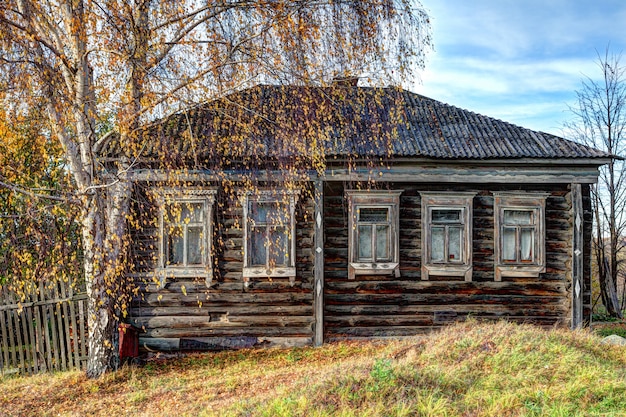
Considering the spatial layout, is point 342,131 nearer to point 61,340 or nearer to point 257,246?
point 257,246

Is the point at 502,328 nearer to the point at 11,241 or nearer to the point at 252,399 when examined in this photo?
the point at 252,399

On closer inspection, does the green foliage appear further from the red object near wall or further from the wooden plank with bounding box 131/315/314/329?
the red object near wall

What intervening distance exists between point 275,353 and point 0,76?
6418 millimetres

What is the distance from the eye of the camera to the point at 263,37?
7.39 meters

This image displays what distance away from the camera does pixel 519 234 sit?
1052cm

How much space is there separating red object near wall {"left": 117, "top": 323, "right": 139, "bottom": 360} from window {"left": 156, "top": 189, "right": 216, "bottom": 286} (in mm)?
1090

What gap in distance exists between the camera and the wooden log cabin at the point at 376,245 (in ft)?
33.1

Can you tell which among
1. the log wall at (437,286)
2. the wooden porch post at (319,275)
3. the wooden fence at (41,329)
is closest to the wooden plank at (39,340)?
the wooden fence at (41,329)

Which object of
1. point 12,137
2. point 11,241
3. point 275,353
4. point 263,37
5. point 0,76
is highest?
point 263,37

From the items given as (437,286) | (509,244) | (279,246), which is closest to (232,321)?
(279,246)

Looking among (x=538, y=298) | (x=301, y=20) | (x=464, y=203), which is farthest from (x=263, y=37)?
(x=538, y=298)

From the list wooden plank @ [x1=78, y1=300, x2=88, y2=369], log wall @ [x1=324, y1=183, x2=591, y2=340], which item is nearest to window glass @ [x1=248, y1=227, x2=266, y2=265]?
log wall @ [x1=324, y1=183, x2=591, y2=340]

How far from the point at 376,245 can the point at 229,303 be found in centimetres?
316

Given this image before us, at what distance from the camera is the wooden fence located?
892cm
